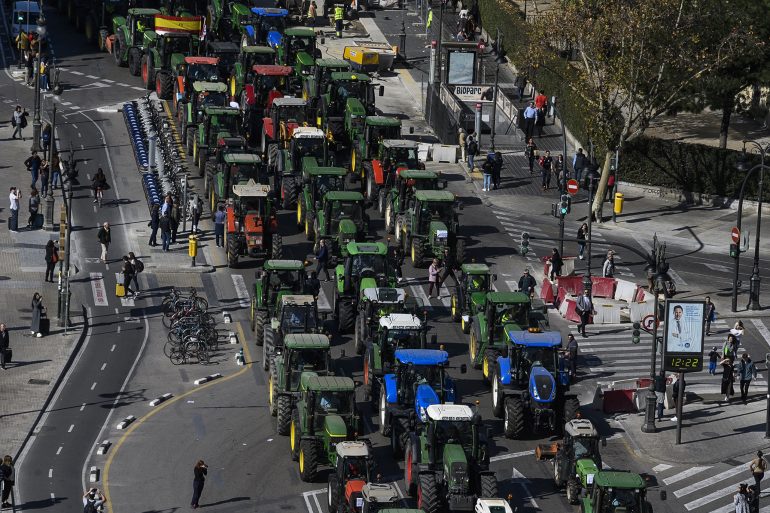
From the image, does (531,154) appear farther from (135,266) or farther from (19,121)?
(135,266)

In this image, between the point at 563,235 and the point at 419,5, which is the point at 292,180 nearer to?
the point at 563,235

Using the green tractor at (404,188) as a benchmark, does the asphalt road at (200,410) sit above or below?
below

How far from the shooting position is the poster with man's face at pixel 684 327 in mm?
62562

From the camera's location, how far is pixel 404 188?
3100 inches

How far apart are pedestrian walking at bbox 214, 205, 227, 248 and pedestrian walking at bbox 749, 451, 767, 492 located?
89.0 ft

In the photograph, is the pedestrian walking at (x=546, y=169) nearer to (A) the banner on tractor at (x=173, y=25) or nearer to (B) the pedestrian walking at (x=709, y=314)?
(B) the pedestrian walking at (x=709, y=314)

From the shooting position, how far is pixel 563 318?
72875 millimetres

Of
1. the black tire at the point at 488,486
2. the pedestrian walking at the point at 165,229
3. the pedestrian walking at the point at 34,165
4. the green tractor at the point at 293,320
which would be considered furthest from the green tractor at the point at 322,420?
the pedestrian walking at the point at 34,165

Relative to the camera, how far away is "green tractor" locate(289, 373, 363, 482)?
186ft

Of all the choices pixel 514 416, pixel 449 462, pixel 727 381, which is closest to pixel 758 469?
pixel 514 416

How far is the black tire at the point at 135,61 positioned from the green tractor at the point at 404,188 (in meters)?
24.5

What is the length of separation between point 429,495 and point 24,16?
6020 cm

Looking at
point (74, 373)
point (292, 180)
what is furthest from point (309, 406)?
point (292, 180)

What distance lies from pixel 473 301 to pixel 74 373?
47.6 ft
